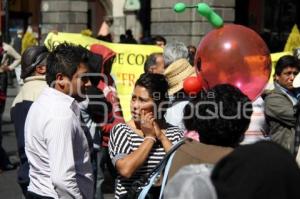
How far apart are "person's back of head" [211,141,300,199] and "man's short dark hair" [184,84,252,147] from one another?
685 millimetres

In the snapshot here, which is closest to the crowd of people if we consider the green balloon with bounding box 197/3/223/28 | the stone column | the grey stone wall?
the green balloon with bounding box 197/3/223/28

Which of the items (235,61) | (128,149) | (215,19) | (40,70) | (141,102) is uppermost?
(215,19)

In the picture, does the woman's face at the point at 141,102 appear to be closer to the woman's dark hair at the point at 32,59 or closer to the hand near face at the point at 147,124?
the hand near face at the point at 147,124

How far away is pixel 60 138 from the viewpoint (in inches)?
134

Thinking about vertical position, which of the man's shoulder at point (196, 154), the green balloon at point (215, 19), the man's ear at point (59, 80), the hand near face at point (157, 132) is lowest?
the hand near face at point (157, 132)

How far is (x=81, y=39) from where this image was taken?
7.86m

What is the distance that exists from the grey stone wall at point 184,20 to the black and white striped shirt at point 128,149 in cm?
848

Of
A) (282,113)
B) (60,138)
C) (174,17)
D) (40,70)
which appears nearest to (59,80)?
(60,138)

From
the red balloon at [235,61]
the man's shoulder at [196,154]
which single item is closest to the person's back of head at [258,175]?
the man's shoulder at [196,154]

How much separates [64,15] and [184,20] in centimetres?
659

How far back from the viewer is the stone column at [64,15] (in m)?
18.3

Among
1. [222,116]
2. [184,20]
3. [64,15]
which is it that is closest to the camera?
[222,116]

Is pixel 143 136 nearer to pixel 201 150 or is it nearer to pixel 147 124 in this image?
pixel 147 124

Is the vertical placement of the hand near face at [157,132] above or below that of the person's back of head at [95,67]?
below
